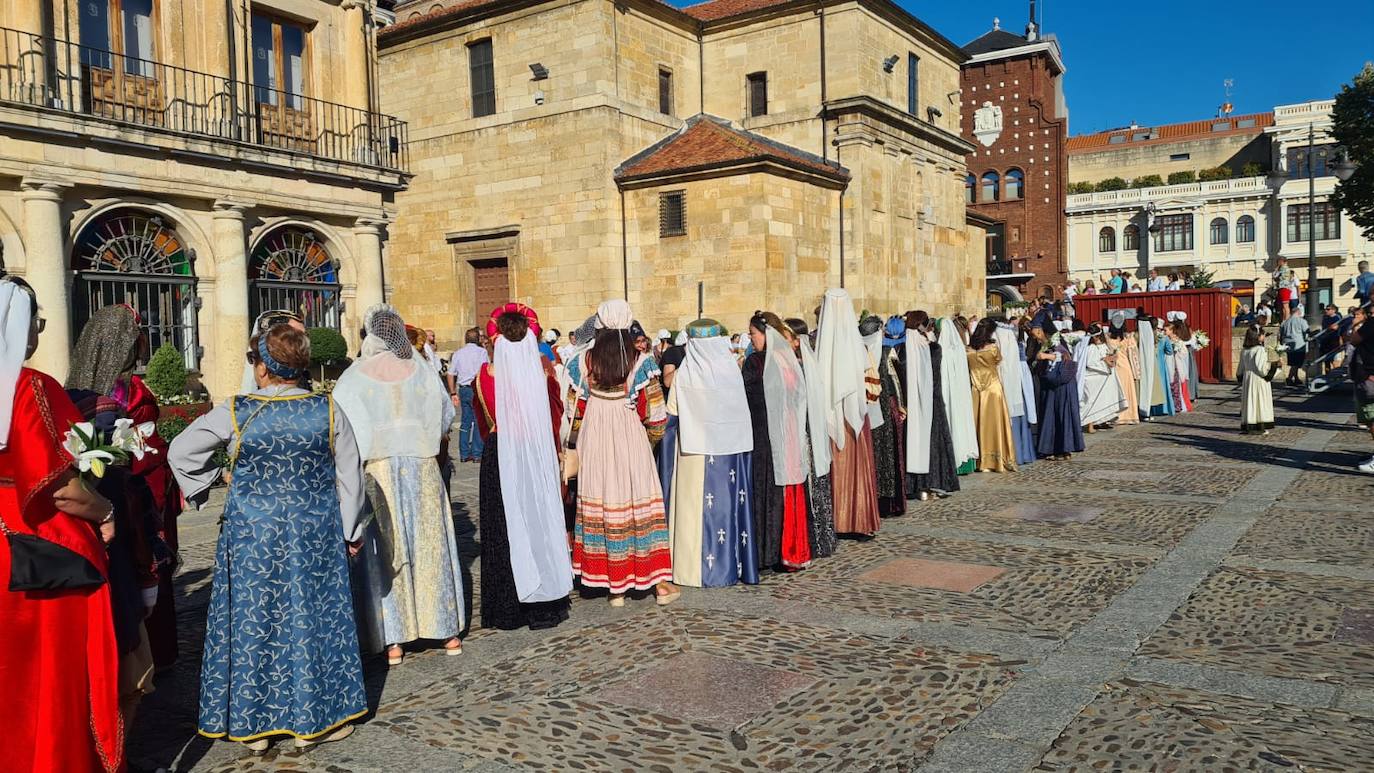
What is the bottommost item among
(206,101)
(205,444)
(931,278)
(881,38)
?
(205,444)

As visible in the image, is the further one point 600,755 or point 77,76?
point 77,76

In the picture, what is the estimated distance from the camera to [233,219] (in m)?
15.5

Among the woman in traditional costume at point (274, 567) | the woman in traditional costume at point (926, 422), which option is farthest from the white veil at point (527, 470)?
the woman in traditional costume at point (926, 422)

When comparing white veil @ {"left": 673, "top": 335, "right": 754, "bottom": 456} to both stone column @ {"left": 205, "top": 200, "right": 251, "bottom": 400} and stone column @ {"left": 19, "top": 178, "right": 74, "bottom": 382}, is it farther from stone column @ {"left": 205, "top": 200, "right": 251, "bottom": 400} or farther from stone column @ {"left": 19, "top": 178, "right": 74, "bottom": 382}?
stone column @ {"left": 205, "top": 200, "right": 251, "bottom": 400}

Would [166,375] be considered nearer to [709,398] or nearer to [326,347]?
[326,347]

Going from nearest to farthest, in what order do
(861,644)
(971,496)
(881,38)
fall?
A: (861,644) < (971,496) < (881,38)

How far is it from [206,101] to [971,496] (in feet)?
42.8

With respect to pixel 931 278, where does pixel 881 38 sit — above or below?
above

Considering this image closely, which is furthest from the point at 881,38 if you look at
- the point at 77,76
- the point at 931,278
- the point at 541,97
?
the point at 77,76

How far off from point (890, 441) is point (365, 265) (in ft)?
39.1

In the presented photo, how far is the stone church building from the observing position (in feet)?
79.8

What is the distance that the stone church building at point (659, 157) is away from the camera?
24312 millimetres

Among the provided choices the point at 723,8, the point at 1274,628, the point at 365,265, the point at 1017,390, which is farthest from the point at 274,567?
the point at 723,8

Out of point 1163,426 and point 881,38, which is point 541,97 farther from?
point 1163,426
